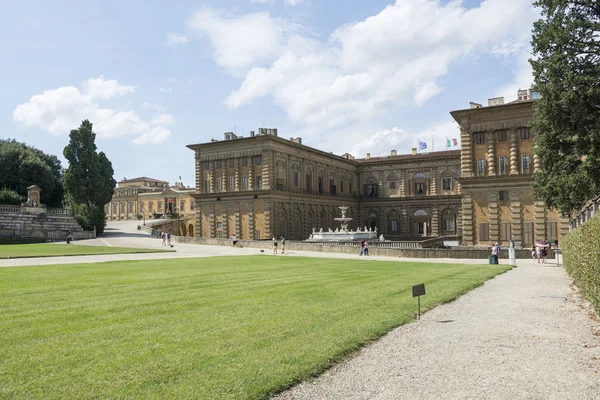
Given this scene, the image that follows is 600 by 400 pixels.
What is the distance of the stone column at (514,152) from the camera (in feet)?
145

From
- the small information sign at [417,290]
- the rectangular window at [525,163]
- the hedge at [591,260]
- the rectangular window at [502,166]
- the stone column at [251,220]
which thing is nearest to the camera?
the small information sign at [417,290]

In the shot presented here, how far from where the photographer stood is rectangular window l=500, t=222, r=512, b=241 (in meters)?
44.0

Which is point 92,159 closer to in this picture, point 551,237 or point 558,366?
point 551,237

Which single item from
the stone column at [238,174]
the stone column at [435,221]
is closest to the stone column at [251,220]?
the stone column at [238,174]

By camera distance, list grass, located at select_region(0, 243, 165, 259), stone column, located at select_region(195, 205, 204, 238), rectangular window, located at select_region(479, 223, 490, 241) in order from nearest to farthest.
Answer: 1. grass, located at select_region(0, 243, 165, 259)
2. rectangular window, located at select_region(479, 223, 490, 241)
3. stone column, located at select_region(195, 205, 204, 238)

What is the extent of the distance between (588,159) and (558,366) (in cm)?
1491


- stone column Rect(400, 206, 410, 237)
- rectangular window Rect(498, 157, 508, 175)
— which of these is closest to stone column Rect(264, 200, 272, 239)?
rectangular window Rect(498, 157, 508, 175)

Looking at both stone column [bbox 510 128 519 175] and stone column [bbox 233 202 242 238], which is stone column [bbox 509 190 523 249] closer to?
stone column [bbox 510 128 519 175]

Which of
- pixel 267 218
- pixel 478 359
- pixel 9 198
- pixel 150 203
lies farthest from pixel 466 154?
pixel 150 203

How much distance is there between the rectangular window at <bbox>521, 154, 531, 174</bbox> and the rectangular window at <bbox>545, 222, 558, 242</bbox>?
5093 millimetres

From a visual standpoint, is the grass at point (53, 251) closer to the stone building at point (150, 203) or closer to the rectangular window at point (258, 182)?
the rectangular window at point (258, 182)

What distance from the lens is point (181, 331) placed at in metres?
9.15

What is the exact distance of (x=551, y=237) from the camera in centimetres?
4241

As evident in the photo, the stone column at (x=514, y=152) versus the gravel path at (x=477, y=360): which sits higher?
the stone column at (x=514, y=152)
